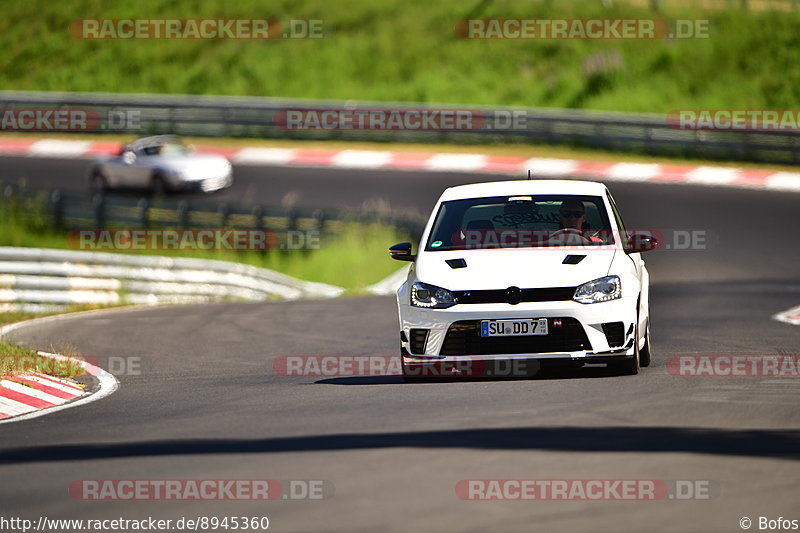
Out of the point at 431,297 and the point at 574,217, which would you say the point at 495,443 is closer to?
the point at 431,297

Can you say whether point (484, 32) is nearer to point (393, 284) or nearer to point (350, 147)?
point (350, 147)

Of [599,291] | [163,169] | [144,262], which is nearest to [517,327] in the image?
[599,291]

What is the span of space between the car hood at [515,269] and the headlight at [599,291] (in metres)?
0.04

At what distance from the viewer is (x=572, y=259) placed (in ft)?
33.3

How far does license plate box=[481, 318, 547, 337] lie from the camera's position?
31.9ft

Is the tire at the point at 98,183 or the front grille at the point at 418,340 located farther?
the tire at the point at 98,183

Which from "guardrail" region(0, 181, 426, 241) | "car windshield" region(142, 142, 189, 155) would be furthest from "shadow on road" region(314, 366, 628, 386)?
"car windshield" region(142, 142, 189, 155)

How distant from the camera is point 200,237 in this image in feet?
81.8

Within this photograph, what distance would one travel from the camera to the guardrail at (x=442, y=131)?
101 feet

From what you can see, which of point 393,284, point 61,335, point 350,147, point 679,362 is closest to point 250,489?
point 679,362

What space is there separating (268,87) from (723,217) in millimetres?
22228

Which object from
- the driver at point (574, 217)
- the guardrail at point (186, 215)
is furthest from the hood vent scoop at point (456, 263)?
the guardrail at point (186, 215)

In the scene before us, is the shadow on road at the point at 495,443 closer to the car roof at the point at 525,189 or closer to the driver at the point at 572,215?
the driver at the point at 572,215

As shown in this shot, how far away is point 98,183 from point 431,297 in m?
21.8
